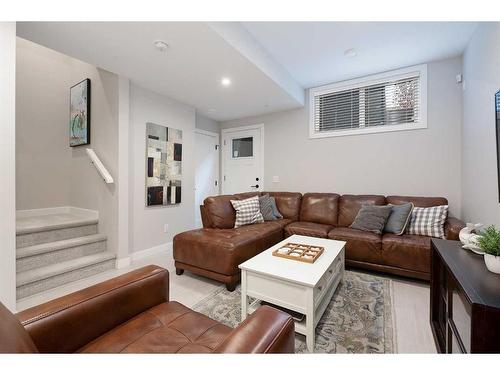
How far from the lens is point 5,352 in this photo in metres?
0.52

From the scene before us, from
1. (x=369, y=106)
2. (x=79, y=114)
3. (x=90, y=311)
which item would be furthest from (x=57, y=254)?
(x=369, y=106)

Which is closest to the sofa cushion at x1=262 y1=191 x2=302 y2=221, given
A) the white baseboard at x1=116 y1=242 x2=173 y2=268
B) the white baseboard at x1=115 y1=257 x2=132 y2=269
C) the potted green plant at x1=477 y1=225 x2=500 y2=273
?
the white baseboard at x1=116 y1=242 x2=173 y2=268

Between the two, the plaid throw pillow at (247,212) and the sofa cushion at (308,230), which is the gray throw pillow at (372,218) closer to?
the sofa cushion at (308,230)

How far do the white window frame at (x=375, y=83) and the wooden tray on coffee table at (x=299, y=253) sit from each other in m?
2.32

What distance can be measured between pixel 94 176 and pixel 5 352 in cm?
300

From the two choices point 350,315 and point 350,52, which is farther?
point 350,52

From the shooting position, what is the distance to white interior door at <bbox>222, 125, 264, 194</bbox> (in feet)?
14.5

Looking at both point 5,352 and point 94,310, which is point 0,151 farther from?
point 5,352

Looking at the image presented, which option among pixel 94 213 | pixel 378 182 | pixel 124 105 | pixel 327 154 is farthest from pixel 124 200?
pixel 378 182

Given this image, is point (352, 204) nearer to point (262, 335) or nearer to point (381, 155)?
point (381, 155)

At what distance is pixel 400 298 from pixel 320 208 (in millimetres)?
1551

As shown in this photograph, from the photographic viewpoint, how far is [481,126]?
2.13m

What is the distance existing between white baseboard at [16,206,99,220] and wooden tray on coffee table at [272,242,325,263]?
2522 millimetres

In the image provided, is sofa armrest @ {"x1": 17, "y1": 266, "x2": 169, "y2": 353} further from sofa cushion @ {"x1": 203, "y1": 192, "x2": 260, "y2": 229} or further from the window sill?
the window sill
